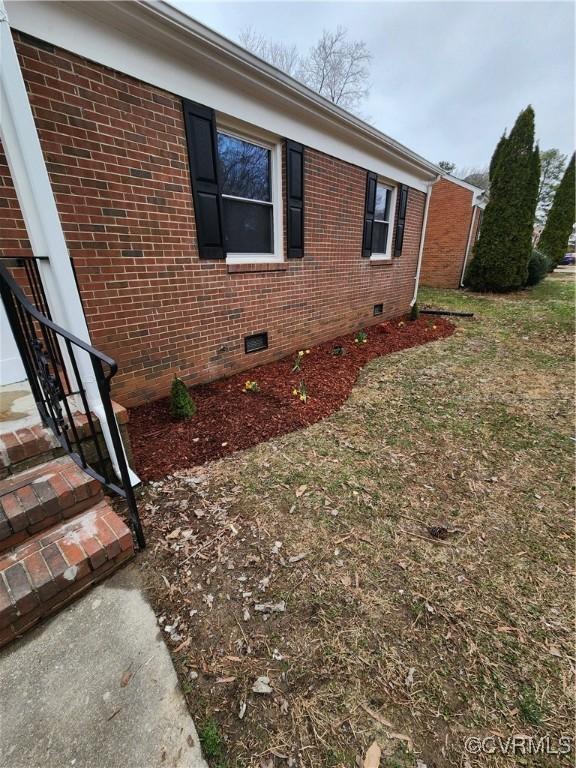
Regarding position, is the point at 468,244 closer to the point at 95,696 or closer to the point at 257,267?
the point at 257,267

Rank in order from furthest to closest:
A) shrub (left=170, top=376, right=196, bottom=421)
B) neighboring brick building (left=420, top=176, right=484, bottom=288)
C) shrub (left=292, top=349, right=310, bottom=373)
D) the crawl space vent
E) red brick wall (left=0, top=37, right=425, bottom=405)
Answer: neighboring brick building (left=420, top=176, right=484, bottom=288)
shrub (left=292, top=349, right=310, bottom=373)
the crawl space vent
shrub (left=170, top=376, right=196, bottom=421)
red brick wall (left=0, top=37, right=425, bottom=405)

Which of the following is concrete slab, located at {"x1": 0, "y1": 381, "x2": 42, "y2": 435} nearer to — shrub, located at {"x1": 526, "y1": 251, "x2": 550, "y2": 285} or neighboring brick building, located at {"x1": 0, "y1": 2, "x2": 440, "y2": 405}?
neighboring brick building, located at {"x1": 0, "y1": 2, "x2": 440, "y2": 405}

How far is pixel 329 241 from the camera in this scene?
5.13m

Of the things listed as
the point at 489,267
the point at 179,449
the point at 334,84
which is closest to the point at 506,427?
the point at 179,449

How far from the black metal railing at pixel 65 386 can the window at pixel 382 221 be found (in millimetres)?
6009

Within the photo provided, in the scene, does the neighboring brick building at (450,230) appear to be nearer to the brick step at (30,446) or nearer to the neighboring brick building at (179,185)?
the neighboring brick building at (179,185)

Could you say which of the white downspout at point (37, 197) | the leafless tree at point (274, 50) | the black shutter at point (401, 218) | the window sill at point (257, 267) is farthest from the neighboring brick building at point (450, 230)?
the white downspout at point (37, 197)

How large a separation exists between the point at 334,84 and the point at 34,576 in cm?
1844

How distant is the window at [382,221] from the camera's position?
648 cm

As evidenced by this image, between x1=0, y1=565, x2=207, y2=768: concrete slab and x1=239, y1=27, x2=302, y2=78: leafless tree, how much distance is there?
57.6ft

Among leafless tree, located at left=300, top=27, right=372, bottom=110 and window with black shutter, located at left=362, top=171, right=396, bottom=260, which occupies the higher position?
leafless tree, located at left=300, top=27, right=372, bottom=110

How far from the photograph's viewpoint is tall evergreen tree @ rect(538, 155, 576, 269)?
57.5ft

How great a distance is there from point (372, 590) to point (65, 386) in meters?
2.42
